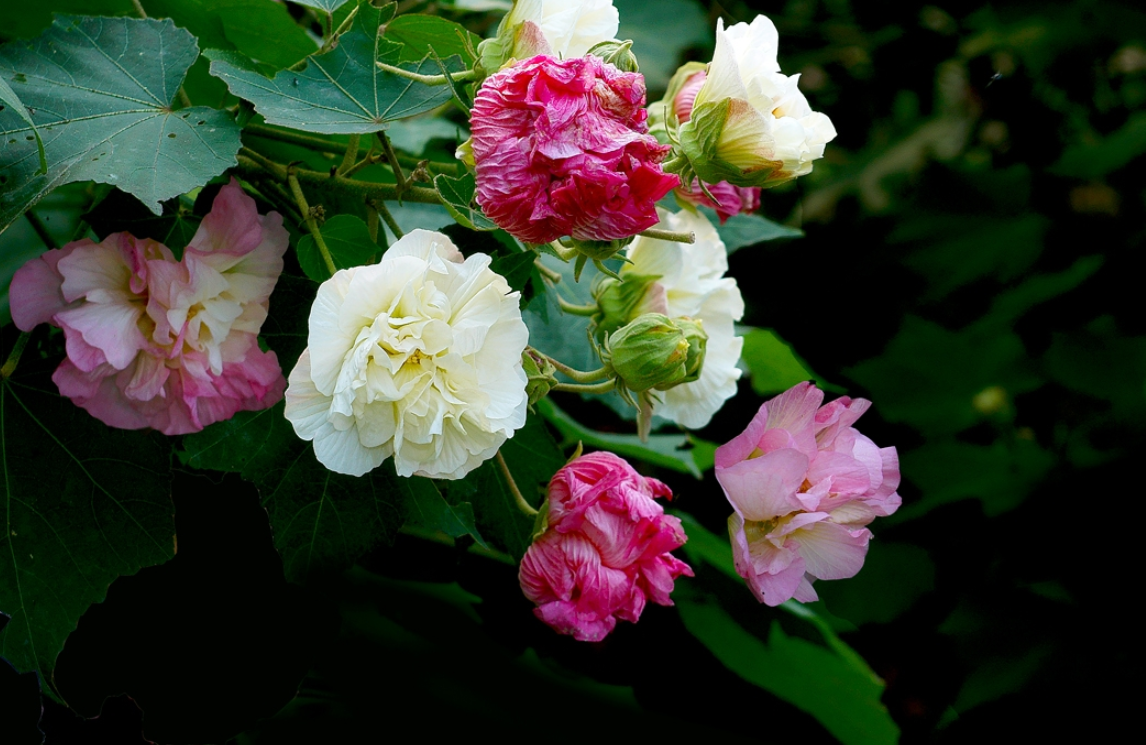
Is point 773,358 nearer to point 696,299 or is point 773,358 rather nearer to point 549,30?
point 696,299

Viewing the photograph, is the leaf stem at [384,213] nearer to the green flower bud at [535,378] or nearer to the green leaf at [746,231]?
the green flower bud at [535,378]

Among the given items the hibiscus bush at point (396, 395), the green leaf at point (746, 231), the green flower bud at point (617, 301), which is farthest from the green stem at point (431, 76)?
the green leaf at point (746, 231)

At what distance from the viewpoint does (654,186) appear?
260 mm

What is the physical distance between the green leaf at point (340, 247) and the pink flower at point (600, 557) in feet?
0.36

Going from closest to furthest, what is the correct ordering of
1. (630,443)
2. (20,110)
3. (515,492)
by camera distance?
1. (20,110)
2. (515,492)
3. (630,443)

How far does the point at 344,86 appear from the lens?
0.30m

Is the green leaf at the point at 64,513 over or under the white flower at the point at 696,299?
under

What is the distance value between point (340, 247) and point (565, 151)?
0.09m

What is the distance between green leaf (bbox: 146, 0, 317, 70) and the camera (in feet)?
1.23

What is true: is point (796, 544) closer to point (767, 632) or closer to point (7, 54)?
point (767, 632)

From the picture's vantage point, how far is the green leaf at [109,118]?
0.87ft

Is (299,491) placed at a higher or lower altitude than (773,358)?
higher

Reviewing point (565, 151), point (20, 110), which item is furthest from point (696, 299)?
point (20, 110)

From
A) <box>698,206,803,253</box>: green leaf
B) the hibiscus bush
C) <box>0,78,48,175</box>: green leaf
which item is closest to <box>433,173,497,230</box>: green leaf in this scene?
the hibiscus bush
